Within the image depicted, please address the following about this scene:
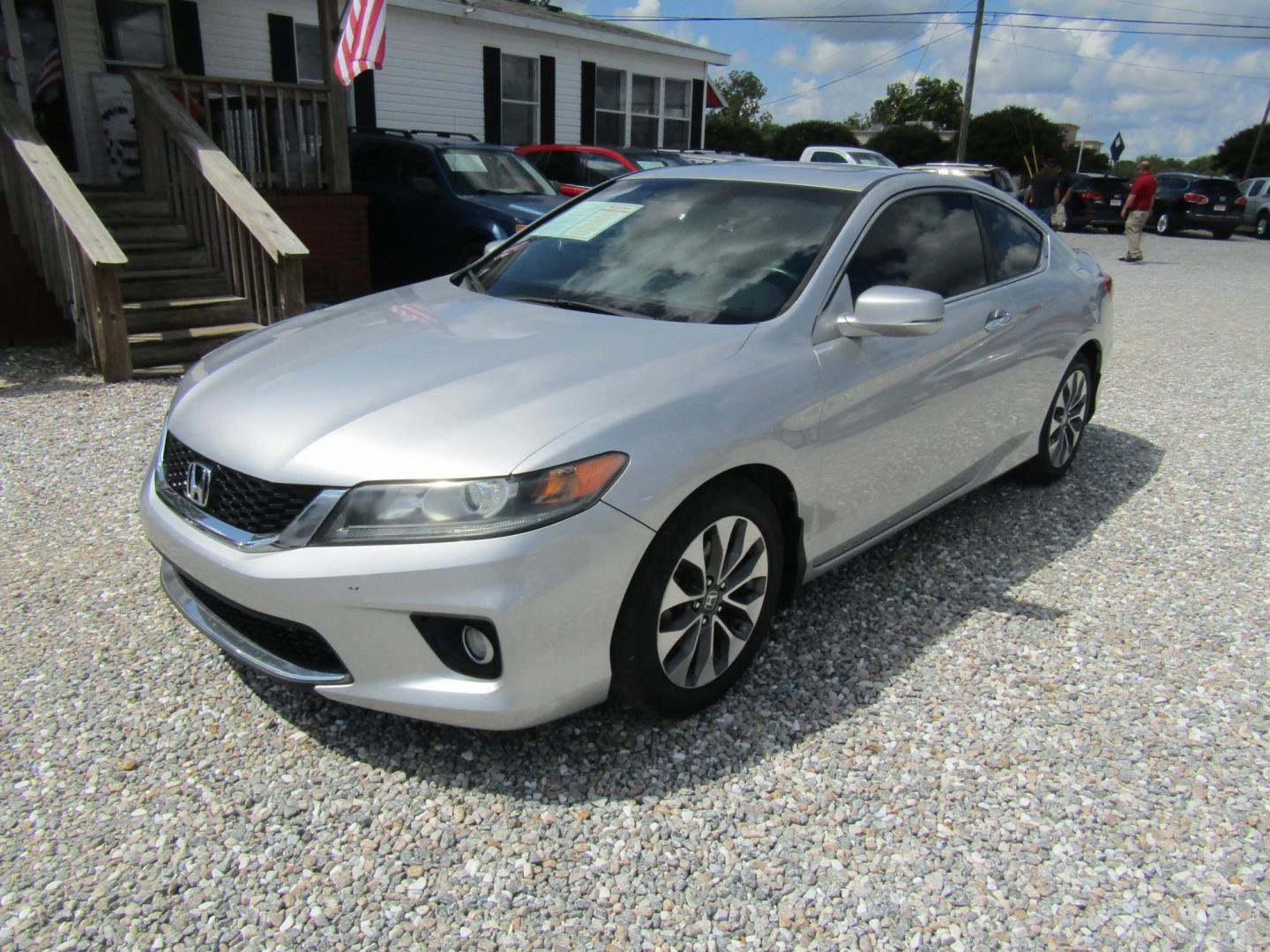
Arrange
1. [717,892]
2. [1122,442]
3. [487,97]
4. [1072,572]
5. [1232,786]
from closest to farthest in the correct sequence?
[717,892] → [1232,786] → [1072,572] → [1122,442] → [487,97]

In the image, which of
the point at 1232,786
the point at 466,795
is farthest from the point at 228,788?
the point at 1232,786

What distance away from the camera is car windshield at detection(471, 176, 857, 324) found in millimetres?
3301

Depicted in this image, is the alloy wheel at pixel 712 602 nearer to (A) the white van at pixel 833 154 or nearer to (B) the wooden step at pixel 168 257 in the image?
(B) the wooden step at pixel 168 257

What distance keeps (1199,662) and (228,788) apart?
10.5 ft

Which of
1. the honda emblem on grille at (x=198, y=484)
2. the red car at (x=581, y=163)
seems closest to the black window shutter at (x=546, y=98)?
the red car at (x=581, y=163)

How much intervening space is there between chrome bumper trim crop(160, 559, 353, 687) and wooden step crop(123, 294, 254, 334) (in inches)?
187

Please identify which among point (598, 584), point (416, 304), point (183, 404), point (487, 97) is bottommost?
point (598, 584)

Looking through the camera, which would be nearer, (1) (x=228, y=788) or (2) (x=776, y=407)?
(1) (x=228, y=788)

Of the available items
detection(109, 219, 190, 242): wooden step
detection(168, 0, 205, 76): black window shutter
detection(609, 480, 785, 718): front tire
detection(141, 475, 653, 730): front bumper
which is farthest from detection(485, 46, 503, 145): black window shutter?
detection(141, 475, 653, 730): front bumper

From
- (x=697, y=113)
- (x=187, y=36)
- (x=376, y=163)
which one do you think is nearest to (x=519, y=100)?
(x=697, y=113)

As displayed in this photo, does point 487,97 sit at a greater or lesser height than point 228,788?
greater

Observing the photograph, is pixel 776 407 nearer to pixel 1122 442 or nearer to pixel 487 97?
pixel 1122 442

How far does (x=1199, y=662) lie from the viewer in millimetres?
3438

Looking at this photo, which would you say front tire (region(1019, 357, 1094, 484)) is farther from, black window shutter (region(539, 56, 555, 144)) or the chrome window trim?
black window shutter (region(539, 56, 555, 144))
